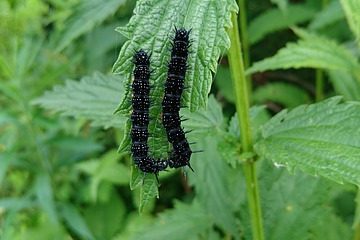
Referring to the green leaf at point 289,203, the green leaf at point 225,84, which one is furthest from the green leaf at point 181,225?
the green leaf at point 225,84

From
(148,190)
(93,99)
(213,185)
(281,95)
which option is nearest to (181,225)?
(213,185)

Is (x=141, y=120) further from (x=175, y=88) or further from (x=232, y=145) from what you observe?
(x=232, y=145)

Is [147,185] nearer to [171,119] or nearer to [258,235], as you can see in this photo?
[171,119]

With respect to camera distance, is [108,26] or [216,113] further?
[108,26]

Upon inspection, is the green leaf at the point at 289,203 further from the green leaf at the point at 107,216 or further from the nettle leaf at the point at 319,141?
the green leaf at the point at 107,216

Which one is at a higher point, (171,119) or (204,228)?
(171,119)

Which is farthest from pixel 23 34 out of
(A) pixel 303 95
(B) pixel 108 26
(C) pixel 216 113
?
(C) pixel 216 113
